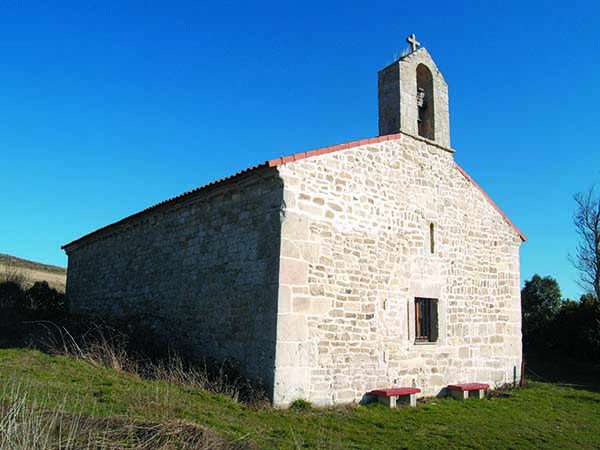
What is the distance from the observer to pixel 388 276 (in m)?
10.9

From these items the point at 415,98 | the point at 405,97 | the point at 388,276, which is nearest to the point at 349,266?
the point at 388,276

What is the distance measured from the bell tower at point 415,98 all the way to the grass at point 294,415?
6.21 metres

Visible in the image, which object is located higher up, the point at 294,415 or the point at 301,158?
the point at 301,158

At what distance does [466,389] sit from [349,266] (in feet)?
13.3

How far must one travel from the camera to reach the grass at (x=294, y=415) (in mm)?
6891

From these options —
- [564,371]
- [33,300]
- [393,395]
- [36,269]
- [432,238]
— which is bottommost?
[564,371]

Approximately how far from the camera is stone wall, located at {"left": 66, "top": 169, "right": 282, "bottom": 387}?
9469 mm

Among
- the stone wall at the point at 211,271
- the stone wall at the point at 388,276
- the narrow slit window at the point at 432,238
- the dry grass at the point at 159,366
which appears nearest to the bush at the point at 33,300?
the stone wall at the point at 211,271

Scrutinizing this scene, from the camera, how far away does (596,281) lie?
26.4 metres

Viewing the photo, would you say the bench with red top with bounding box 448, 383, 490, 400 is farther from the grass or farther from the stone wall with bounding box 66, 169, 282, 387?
the stone wall with bounding box 66, 169, 282, 387

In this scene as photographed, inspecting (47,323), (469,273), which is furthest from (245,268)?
(47,323)

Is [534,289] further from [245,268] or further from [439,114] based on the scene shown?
[245,268]

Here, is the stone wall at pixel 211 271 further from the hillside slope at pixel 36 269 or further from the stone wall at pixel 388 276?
the hillside slope at pixel 36 269

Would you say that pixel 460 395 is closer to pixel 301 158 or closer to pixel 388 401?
pixel 388 401
